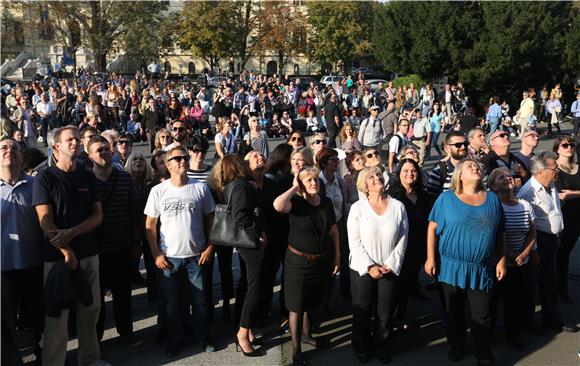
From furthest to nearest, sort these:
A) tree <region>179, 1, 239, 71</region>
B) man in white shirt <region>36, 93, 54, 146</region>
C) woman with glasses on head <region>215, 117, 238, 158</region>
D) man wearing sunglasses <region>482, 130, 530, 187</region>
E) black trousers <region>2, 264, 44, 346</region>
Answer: tree <region>179, 1, 239, 71</region>
man in white shirt <region>36, 93, 54, 146</region>
woman with glasses on head <region>215, 117, 238, 158</region>
man wearing sunglasses <region>482, 130, 530, 187</region>
black trousers <region>2, 264, 44, 346</region>

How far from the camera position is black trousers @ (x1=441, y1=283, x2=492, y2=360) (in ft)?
15.7

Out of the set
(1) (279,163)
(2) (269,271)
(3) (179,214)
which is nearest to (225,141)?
(1) (279,163)

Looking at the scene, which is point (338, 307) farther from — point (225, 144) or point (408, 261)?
point (225, 144)

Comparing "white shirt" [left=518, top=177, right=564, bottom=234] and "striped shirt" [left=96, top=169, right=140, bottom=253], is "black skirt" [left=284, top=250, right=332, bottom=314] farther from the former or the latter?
"white shirt" [left=518, top=177, right=564, bottom=234]

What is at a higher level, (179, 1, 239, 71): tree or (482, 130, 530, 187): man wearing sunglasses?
(179, 1, 239, 71): tree

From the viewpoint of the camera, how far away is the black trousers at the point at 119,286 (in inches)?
205

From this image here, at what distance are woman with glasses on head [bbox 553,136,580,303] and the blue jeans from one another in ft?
12.1

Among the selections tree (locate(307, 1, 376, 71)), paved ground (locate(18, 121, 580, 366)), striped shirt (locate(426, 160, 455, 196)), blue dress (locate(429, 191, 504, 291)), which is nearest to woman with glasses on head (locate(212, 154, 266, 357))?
paved ground (locate(18, 121, 580, 366))

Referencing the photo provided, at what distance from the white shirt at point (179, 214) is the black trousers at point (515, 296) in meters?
2.79

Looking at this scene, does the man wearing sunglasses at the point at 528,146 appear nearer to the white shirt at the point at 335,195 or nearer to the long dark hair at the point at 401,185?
the long dark hair at the point at 401,185

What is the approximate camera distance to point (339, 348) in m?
5.17

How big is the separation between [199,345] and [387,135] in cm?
819

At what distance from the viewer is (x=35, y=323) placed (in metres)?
4.94

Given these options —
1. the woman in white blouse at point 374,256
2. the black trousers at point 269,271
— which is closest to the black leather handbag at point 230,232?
the black trousers at point 269,271
